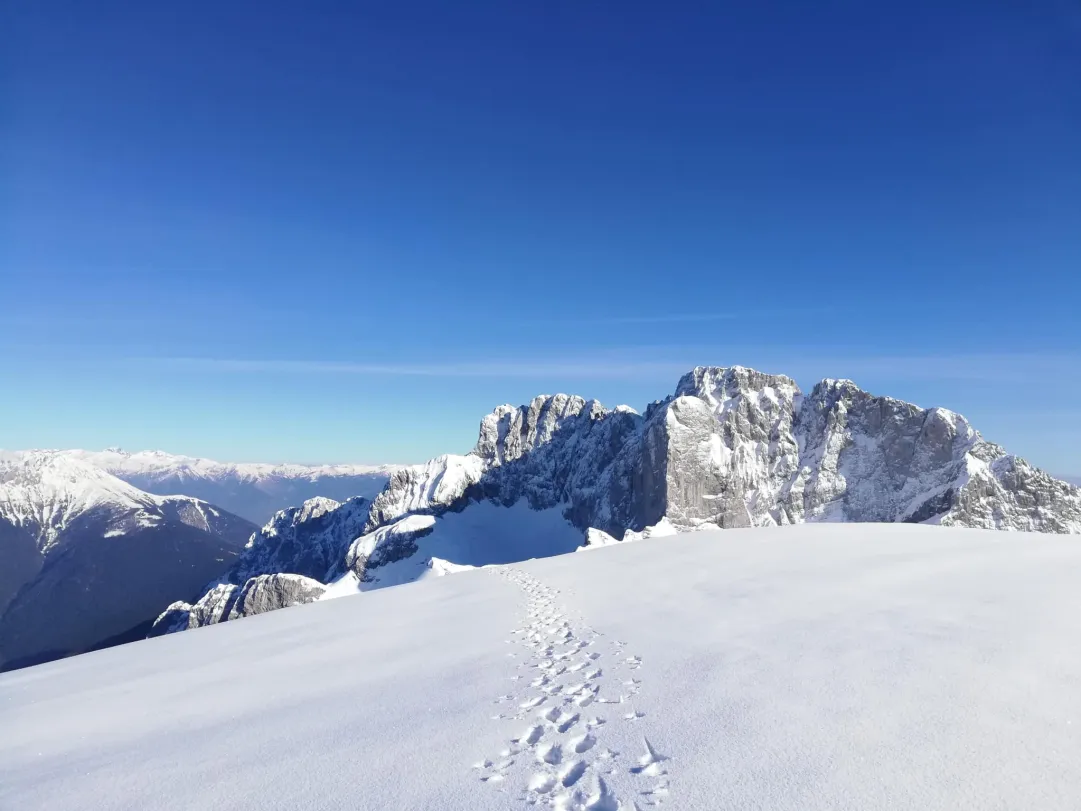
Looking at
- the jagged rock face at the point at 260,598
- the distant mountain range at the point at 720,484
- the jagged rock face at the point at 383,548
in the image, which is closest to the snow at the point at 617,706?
the jagged rock face at the point at 260,598

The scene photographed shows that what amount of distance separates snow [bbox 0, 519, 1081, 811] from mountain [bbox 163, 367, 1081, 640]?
11722cm

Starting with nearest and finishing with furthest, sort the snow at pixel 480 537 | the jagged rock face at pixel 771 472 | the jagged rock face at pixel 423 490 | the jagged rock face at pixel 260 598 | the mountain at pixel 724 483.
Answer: the jagged rock face at pixel 260 598 < the jagged rock face at pixel 771 472 < the mountain at pixel 724 483 < the snow at pixel 480 537 < the jagged rock face at pixel 423 490

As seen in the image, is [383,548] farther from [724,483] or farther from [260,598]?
[724,483]

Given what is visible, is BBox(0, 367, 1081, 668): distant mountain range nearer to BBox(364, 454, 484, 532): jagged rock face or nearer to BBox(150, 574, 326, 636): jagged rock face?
BBox(364, 454, 484, 532): jagged rock face

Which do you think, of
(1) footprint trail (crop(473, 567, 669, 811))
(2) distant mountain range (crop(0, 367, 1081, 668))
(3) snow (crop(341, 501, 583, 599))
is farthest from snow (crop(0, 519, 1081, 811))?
(3) snow (crop(341, 501, 583, 599))

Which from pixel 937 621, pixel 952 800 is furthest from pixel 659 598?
pixel 952 800

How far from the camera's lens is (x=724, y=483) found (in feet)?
534

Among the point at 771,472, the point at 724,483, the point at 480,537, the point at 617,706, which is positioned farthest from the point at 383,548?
the point at 617,706

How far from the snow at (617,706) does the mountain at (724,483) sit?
117 m

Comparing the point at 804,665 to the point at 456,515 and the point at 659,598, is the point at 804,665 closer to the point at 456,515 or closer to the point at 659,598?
the point at 659,598

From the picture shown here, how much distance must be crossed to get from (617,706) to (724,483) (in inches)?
6460

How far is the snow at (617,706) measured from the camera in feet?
18.8

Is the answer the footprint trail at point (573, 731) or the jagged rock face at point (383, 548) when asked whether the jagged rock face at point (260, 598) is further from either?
the footprint trail at point (573, 731)

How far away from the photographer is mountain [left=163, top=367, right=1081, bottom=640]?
5217 inches
